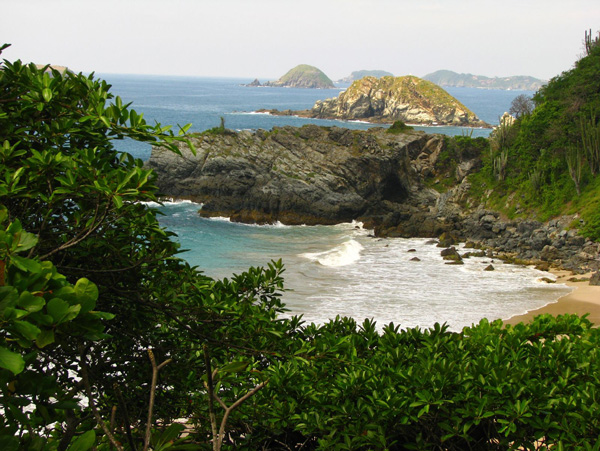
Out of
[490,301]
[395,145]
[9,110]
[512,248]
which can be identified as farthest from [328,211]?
[9,110]

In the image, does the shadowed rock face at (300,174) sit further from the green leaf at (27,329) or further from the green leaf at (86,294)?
the green leaf at (27,329)

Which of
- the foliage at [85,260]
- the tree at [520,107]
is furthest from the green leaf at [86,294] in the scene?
the tree at [520,107]

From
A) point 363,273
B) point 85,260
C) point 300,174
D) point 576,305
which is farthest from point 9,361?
point 300,174

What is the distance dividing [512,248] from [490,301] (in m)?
8.58

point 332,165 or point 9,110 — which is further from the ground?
point 9,110

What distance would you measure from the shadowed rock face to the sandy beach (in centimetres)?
1615

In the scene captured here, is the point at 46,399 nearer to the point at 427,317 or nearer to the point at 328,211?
the point at 427,317

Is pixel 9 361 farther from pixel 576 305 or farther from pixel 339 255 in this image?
pixel 339 255

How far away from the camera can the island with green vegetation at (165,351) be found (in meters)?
2.29

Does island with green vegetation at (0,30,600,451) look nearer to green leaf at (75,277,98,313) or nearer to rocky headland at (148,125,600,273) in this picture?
green leaf at (75,277,98,313)

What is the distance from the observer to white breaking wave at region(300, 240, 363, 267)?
90.7 feet

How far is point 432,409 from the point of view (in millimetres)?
4480

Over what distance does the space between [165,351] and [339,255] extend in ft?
81.2

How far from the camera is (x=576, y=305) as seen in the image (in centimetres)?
2069
